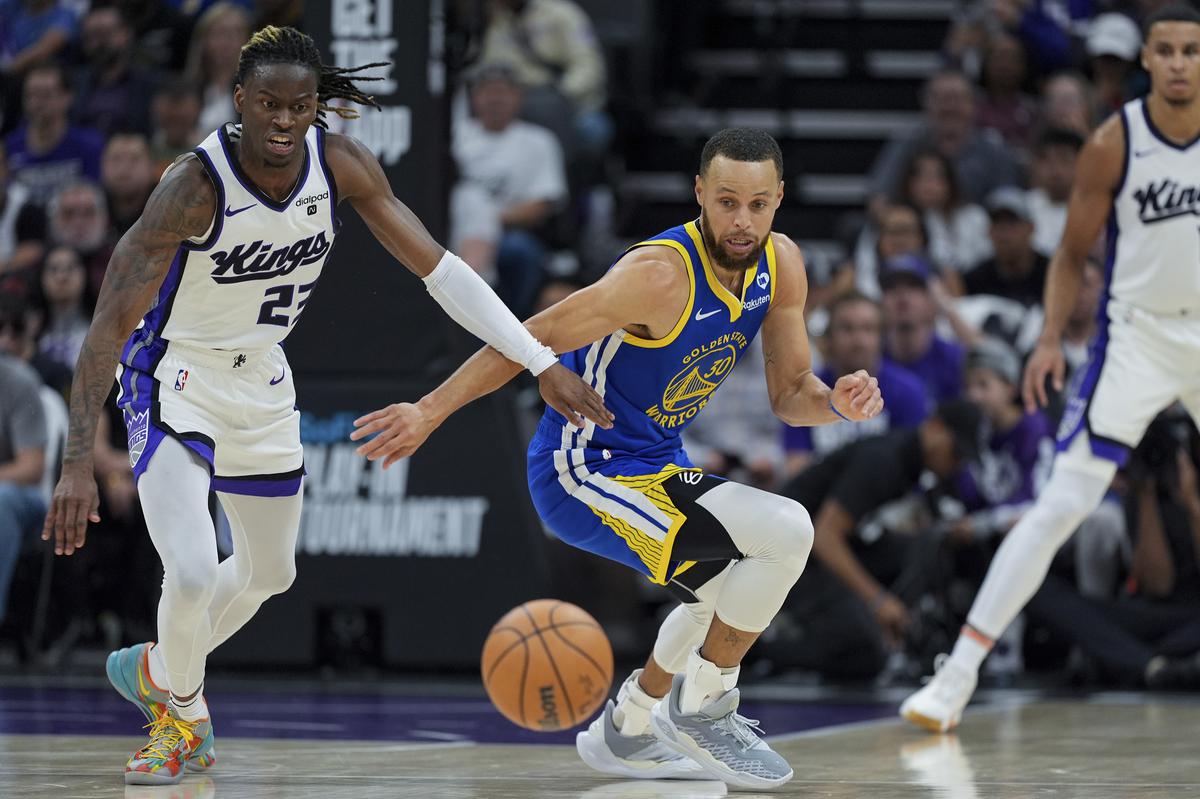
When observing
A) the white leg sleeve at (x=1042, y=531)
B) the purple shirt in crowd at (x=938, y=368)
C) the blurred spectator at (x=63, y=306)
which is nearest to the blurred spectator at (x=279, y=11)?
the blurred spectator at (x=63, y=306)

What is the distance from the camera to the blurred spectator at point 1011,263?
10.9 m

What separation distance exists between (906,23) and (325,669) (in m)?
7.76

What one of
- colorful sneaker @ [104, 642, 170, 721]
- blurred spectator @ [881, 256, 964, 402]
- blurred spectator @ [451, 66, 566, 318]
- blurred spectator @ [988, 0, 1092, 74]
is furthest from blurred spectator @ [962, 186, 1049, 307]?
colorful sneaker @ [104, 642, 170, 721]

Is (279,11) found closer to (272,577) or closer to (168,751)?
(272,577)

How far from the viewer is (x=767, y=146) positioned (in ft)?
18.3

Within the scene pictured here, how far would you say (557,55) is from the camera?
44.5 ft

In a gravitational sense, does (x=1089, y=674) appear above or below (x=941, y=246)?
below

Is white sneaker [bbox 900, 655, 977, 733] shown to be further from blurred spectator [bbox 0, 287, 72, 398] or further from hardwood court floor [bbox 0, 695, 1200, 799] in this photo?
blurred spectator [bbox 0, 287, 72, 398]

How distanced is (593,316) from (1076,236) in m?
2.80

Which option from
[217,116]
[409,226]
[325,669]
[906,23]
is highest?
[906,23]

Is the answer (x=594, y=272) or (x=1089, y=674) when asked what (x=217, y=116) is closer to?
(x=594, y=272)

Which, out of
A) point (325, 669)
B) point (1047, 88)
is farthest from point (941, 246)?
point (325, 669)

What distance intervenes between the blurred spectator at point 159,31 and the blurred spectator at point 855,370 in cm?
621

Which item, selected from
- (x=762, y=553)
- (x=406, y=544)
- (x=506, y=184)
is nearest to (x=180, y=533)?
(x=762, y=553)
